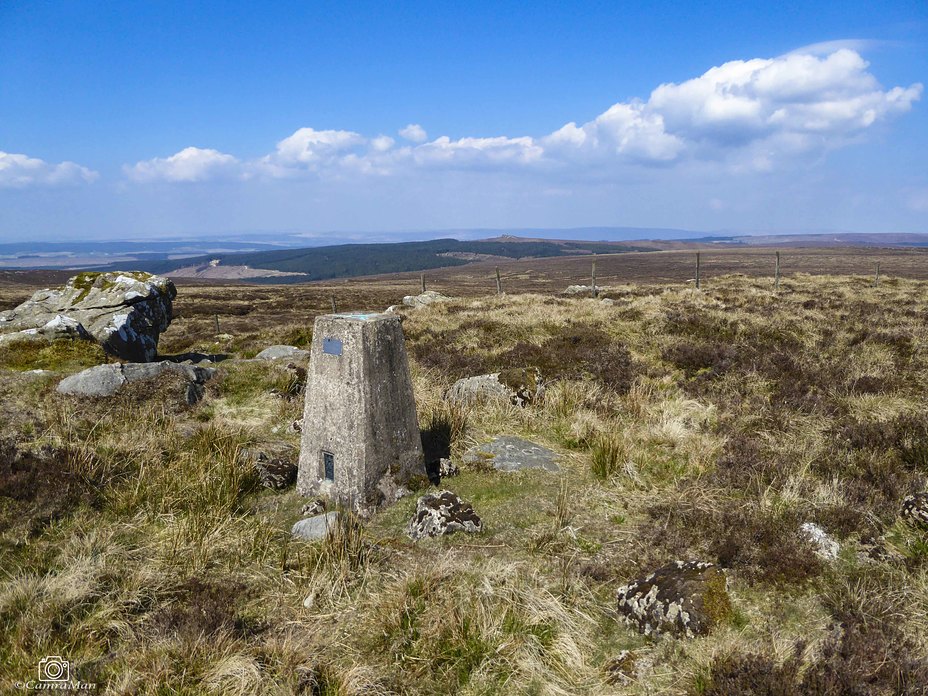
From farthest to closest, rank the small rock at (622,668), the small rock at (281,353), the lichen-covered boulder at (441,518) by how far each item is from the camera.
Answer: the small rock at (281,353) < the lichen-covered boulder at (441,518) < the small rock at (622,668)

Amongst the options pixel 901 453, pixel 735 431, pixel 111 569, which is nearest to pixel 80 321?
pixel 111 569

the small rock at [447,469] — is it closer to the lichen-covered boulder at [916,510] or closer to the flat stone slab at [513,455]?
the flat stone slab at [513,455]

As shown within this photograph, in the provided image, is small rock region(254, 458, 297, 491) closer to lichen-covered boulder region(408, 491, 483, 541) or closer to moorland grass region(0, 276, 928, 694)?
moorland grass region(0, 276, 928, 694)

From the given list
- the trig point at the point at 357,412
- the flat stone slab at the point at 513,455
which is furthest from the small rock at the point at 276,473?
the flat stone slab at the point at 513,455

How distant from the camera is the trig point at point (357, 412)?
5.07 meters

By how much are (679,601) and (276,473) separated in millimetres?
4622

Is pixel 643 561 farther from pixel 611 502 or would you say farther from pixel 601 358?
pixel 601 358

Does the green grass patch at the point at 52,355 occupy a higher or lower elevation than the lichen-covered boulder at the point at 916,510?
higher

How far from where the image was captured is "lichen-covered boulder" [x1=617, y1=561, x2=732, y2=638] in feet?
11.1

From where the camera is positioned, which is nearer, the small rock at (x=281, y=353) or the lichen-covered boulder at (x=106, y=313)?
the lichen-covered boulder at (x=106, y=313)

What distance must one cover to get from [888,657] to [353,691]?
3.19 meters

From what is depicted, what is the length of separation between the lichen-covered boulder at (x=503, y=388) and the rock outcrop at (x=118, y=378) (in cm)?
459

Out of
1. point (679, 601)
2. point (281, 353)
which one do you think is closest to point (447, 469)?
point (679, 601)

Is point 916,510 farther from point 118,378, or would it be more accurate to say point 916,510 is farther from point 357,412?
point 118,378
